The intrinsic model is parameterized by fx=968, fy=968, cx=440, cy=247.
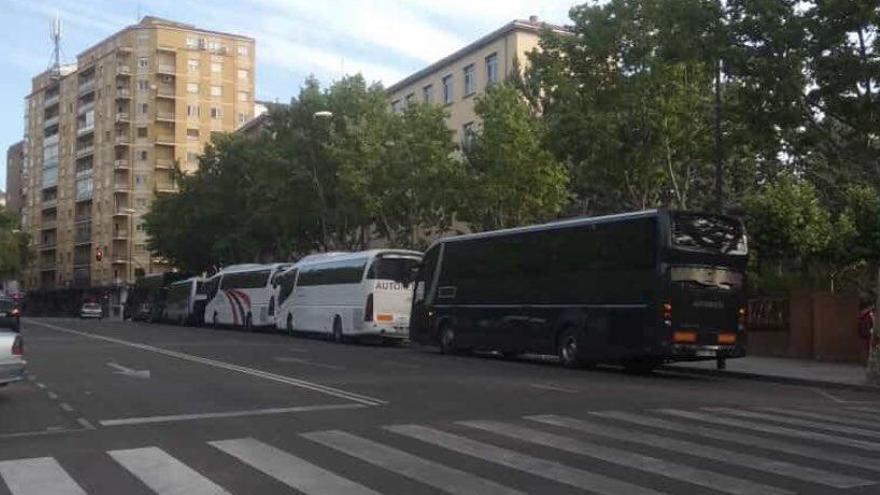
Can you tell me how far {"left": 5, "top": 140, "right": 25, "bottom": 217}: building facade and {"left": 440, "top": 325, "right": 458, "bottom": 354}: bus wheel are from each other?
429 feet

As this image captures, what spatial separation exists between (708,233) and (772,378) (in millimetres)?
3272

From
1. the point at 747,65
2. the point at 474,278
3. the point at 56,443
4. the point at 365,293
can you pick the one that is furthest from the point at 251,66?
the point at 56,443

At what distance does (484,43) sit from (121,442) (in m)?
41.7

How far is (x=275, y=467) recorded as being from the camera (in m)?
8.62

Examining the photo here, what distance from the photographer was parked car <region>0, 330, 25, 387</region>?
13.2 m

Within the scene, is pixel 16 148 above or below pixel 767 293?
above

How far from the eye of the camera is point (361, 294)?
3322 centimetres

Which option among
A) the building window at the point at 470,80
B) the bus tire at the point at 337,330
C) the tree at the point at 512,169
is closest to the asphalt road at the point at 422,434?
the tree at the point at 512,169

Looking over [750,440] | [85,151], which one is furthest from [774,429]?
[85,151]

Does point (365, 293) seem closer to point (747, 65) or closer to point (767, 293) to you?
point (767, 293)

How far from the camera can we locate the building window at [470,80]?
5032 cm

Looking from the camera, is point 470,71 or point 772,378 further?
point 470,71

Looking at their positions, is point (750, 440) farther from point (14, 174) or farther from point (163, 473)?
point (14, 174)

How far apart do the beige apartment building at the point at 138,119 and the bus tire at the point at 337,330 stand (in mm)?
69658
